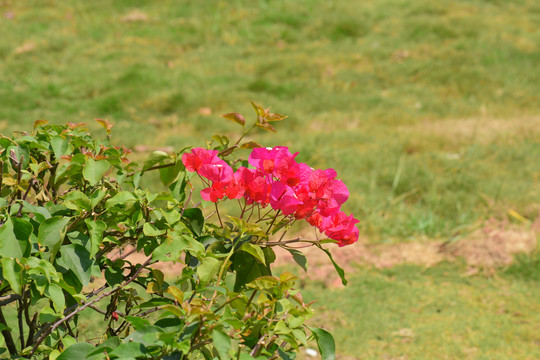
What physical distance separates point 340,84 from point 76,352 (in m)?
6.03

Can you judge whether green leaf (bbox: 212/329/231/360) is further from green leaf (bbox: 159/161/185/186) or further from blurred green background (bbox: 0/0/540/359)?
blurred green background (bbox: 0/0/540/359)

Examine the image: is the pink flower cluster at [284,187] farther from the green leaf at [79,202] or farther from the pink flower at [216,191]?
the green leaf at [79,202]

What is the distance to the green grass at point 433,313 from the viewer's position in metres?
2.64

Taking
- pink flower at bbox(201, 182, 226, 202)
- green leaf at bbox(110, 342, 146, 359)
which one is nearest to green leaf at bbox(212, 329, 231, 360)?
green leaf at bbox(110, 342, 146, 359)

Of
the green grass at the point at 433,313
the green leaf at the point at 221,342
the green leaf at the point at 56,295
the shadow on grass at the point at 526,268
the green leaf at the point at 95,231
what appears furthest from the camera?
the shadow on grass at the point at 526,268

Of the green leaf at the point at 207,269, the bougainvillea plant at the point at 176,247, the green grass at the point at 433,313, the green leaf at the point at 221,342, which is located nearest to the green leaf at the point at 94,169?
the bougainvillea plant at the point at 176,247

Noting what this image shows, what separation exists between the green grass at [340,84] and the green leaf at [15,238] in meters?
2.84

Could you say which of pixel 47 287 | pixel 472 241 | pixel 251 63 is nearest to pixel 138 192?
pixel 47 287

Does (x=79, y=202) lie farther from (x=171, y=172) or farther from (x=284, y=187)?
(x=284, y=187)

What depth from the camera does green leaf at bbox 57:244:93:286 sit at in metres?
1.22

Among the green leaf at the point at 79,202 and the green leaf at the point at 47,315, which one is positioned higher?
the green leaf at the point at 79,202

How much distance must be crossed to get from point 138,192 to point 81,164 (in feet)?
0.58

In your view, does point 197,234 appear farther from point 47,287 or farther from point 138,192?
point 47,287

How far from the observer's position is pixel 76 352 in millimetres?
1070
